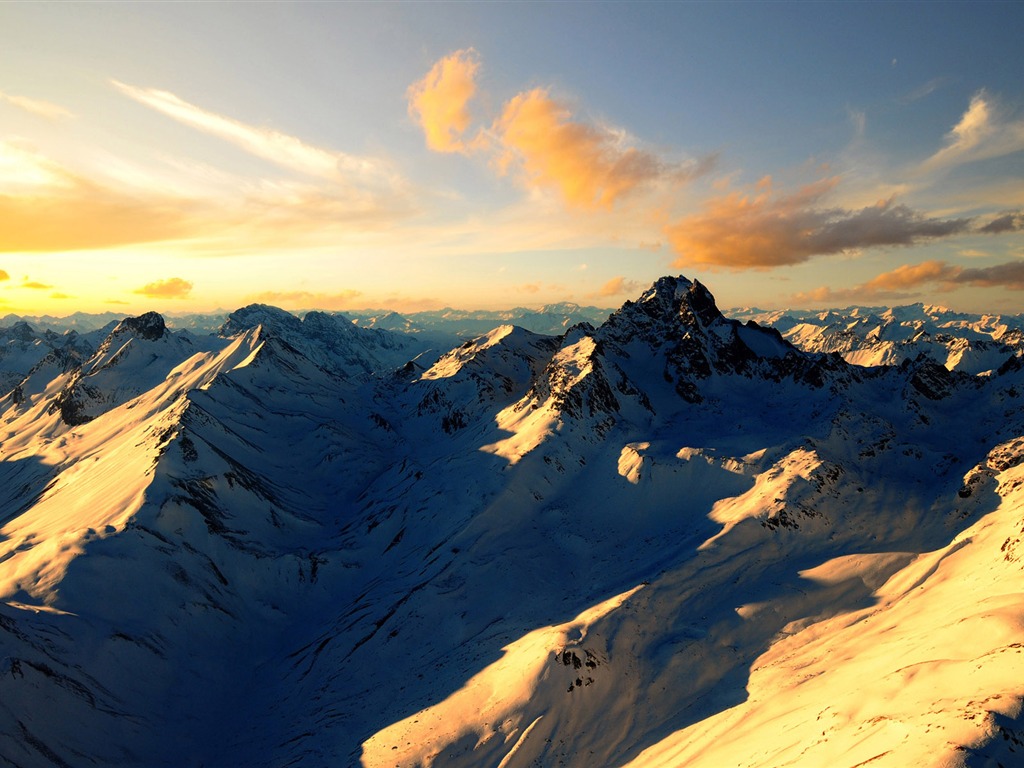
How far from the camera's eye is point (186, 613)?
90875 millimetres

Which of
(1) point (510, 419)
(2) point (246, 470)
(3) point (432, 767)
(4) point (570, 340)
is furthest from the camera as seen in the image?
(4) point (570, 340)

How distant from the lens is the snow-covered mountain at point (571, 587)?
194ft

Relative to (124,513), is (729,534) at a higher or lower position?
lower

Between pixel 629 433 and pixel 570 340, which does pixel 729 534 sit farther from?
pixel 570 340

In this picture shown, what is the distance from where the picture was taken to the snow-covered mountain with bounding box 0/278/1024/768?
59.1m

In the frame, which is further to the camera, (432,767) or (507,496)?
(507,496)

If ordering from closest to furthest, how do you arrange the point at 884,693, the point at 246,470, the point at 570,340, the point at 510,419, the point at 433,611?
the point at 884,693 < the point at 433,611 < the point at 246,470 < the point at 510,419 < the point at 570,340

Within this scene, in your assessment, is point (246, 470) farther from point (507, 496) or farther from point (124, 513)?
point (507, 496)

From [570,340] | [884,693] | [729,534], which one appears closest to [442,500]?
[729,534]

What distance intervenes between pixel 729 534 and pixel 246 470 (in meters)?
117

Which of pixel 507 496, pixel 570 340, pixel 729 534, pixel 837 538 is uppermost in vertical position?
pixel 570 340

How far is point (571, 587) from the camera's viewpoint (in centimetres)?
8862

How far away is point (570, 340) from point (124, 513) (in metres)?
125

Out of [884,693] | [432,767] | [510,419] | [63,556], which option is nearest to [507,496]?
[510,419]
